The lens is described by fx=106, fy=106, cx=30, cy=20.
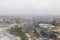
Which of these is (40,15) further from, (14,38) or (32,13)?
(14,38)

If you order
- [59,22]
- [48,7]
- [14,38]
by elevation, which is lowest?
[14,38]

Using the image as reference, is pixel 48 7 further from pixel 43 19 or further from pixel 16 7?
pixel 16 7

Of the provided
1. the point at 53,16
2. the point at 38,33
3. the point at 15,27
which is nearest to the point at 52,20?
the point at 53,16

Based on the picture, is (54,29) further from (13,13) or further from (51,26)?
(13,13)

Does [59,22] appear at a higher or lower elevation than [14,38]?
higher

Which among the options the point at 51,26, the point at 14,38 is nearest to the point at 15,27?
the point at 14,38

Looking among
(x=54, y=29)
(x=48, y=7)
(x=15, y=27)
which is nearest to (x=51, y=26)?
(x=54, y=29)

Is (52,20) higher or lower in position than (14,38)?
higher
